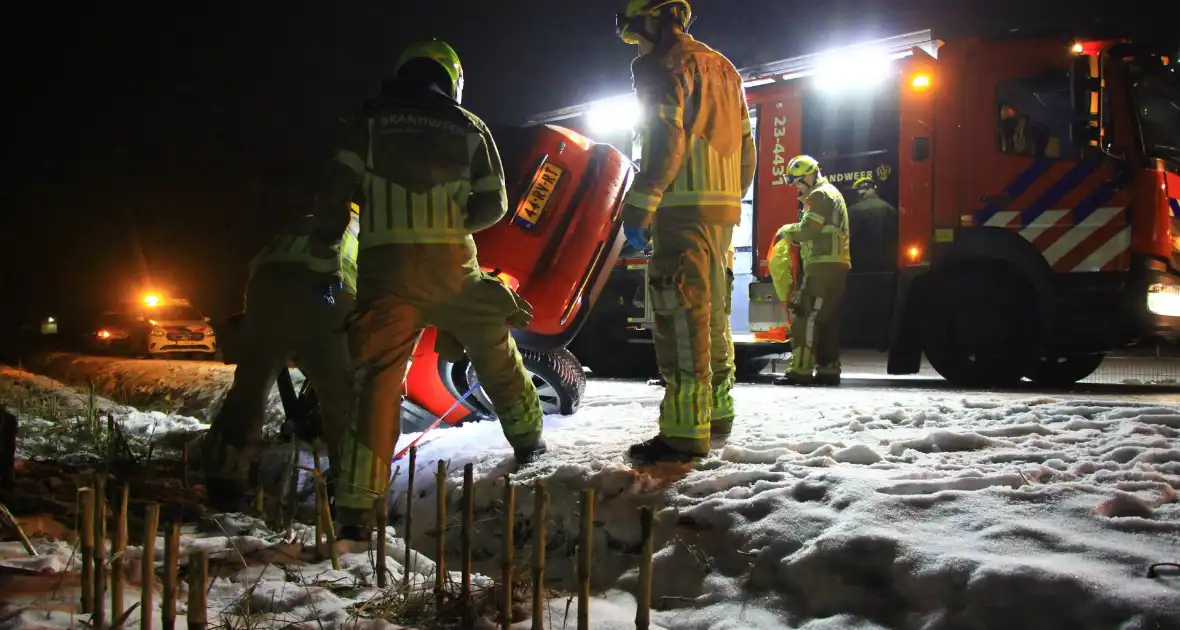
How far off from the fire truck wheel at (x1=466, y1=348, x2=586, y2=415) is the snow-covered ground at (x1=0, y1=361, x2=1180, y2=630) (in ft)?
2.41

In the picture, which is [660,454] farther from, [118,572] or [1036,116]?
[1036,116]

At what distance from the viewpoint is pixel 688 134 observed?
10.9 feet

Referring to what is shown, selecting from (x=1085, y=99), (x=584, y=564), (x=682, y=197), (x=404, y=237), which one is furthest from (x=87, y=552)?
(x=1085, y=99)

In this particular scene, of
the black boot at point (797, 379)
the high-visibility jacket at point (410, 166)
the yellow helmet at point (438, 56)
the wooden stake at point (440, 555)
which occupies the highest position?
the yellow helmet at point (438, 56)

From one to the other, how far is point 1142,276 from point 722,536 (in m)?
4.64

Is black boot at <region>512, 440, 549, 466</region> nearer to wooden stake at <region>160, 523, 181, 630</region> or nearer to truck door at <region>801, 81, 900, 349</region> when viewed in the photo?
wooden stake at <region>160, 523, 181, 630</region>

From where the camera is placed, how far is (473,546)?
2.83 metres

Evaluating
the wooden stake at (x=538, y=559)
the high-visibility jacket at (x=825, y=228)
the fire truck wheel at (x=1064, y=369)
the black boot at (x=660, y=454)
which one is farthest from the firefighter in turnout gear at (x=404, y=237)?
the fire truck wheel at (x=1064, y=369)

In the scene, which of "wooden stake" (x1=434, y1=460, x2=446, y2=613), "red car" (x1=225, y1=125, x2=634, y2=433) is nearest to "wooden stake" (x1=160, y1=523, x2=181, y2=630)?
"wooden stake" (x1=434, y1=460, x2=446, y2=613)

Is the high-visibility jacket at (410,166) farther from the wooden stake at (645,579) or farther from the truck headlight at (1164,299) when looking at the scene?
the truck headlight at (1164,299)

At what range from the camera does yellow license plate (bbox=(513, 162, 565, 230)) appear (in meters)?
4.21

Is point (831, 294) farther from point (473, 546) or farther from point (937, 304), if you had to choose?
point (473, 546)

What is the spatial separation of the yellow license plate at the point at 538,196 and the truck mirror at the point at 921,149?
364 cm

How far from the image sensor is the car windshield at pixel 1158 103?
18.5 ft
